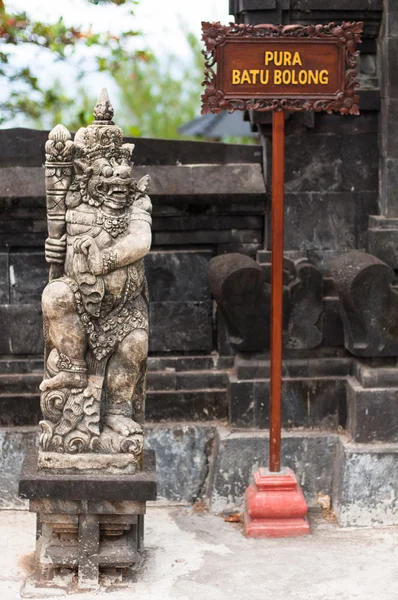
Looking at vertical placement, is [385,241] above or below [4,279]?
above

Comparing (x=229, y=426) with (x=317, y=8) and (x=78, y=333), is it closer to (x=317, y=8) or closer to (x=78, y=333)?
(x=78, y=333)

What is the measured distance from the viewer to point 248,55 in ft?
26.8

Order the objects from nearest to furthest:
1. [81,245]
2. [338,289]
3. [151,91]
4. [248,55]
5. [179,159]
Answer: [81,245], [248,55], [338,289], [179,159], [151,91]

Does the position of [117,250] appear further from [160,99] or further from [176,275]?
[160,99]

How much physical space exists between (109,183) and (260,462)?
2745 mm

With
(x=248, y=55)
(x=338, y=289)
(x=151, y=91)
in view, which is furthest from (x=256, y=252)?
(x=151, y=91)

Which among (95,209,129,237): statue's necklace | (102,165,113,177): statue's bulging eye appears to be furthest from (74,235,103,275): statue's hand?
(102,165,113,177): statue's bulging eye

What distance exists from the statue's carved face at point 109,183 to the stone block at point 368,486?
2783 mm

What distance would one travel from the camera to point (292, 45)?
8148 mm

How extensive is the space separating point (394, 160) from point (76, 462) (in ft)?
11.5

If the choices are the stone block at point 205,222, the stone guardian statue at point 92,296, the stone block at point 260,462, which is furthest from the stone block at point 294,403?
the stone guardian statue at point 92,296

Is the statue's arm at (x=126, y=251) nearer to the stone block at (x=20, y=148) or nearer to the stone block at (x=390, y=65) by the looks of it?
the stone block at (x=20, y=148)

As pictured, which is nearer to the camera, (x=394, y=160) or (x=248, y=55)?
(x=248, y=55)

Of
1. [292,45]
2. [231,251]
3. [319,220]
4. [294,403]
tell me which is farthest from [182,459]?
[292,45]
